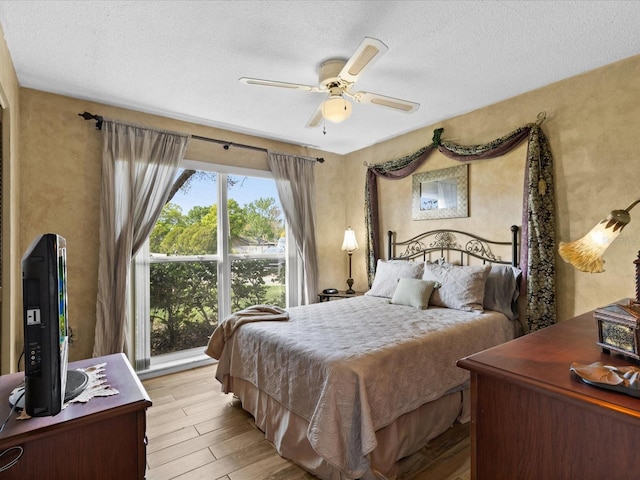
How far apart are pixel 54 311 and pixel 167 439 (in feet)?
5.27

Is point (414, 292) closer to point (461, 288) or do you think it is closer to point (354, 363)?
point (461, 288)

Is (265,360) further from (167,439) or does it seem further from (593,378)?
(593,378)

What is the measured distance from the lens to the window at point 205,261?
3297 mm

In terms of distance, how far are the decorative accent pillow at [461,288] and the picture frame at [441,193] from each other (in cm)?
70

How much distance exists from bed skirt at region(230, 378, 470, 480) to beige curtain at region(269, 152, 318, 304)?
6.42ft

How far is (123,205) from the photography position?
299cm

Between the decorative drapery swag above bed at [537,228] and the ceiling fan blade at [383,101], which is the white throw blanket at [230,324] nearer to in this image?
the ceiling fan blade at [383,101]

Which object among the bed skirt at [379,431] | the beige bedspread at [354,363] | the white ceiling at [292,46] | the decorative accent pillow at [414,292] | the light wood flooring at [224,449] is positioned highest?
the white ceiling at [292,46]

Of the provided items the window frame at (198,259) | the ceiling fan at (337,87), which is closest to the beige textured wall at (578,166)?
the ceiling fan at (337,87)

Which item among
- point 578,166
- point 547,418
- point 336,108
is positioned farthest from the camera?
point 578,166

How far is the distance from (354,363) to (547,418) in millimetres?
892

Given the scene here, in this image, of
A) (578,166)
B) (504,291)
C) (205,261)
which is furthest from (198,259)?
(578,166)

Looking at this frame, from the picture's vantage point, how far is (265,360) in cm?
217

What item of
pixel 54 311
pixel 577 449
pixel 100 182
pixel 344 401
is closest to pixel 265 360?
pixel 344 401
